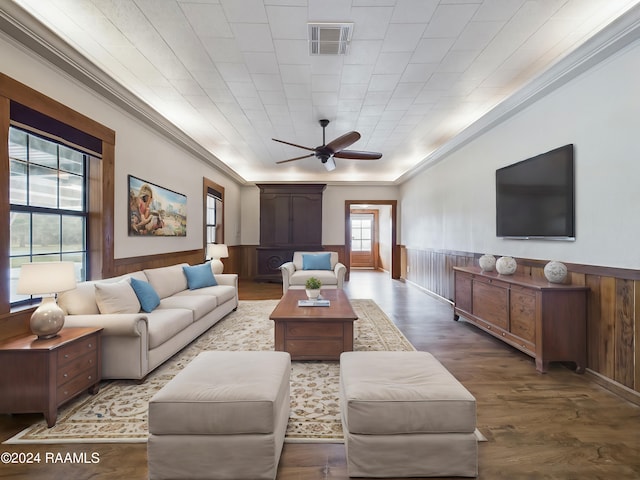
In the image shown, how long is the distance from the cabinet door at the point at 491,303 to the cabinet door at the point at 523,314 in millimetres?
109

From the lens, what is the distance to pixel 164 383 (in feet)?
8.68

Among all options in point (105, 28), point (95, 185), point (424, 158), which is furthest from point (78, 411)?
point (424, 158)

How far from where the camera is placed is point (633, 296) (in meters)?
2.40

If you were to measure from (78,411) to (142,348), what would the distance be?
1.79 feet

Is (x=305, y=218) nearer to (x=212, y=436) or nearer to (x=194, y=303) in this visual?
(x=194, y=303)

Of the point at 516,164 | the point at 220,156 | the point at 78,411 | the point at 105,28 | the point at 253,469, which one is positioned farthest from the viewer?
the point at 220,156

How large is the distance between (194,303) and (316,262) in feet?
10.7

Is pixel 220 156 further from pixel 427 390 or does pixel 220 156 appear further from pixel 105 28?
pixel 427 390

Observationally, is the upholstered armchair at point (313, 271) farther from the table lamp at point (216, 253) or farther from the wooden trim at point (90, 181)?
the wooden trim at point (90, 181)

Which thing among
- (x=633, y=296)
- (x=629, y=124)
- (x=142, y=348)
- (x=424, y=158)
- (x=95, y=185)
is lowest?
(x=142, y=348)

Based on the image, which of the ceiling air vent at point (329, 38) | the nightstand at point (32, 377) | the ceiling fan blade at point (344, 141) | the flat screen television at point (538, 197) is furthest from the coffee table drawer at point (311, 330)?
the ceiling air vent at point (329, 38)

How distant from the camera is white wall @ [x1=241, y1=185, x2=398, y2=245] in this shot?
9203 millimetres

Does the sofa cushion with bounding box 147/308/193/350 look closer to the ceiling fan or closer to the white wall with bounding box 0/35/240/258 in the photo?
the white wall with bounding box 0/35/240/258

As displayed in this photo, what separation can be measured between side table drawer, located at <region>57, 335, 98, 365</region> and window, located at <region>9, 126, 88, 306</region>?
750 mm
